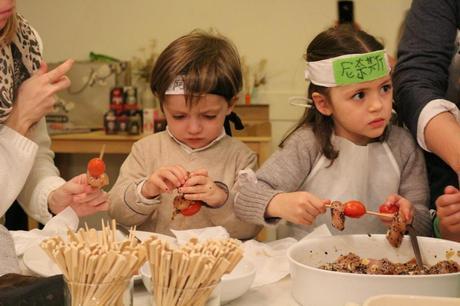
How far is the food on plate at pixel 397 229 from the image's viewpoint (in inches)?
47.9

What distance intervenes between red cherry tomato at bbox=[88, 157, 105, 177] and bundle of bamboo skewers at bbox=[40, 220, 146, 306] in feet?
1.62

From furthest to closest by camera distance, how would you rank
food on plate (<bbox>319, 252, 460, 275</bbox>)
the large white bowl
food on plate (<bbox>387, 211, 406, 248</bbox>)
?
food on plate (<bbox>387, 211, 406, 248</bbox>)
food on plate (<bbox>319, 252, 460, 275</bbox>)
the large white bowl

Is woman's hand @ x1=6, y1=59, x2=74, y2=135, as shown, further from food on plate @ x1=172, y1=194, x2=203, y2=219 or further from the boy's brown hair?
food on plate @ x1=172, y1=194, x2=203, y2=219

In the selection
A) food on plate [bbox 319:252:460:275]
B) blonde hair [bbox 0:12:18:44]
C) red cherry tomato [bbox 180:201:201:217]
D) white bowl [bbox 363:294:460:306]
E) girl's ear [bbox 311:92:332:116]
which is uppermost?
blonde hair [bbox 0:12:18:44]

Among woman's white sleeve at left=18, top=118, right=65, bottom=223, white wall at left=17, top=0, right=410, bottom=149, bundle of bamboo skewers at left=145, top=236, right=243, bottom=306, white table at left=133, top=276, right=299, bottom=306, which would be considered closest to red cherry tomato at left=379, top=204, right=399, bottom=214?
white table at left=133, top=276, right=299, bottom=306

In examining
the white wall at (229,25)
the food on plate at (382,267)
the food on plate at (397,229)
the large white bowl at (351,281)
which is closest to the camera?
the large white bowl at (351,281)

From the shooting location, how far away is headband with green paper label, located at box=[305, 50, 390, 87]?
1.43 meters

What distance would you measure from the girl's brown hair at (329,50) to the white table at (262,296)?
489 mm

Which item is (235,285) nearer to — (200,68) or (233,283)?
(233,283)

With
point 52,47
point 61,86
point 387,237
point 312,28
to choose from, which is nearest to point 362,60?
point 387,237

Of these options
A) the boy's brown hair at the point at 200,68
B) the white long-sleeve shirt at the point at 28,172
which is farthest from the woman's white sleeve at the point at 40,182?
the boy's brown hair at the point at 200,68

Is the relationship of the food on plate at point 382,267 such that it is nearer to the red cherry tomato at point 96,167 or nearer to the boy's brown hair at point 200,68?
the red cherry tomato at point 96,167

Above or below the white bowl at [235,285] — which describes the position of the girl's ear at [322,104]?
above

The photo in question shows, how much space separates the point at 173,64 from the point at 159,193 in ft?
1.18
